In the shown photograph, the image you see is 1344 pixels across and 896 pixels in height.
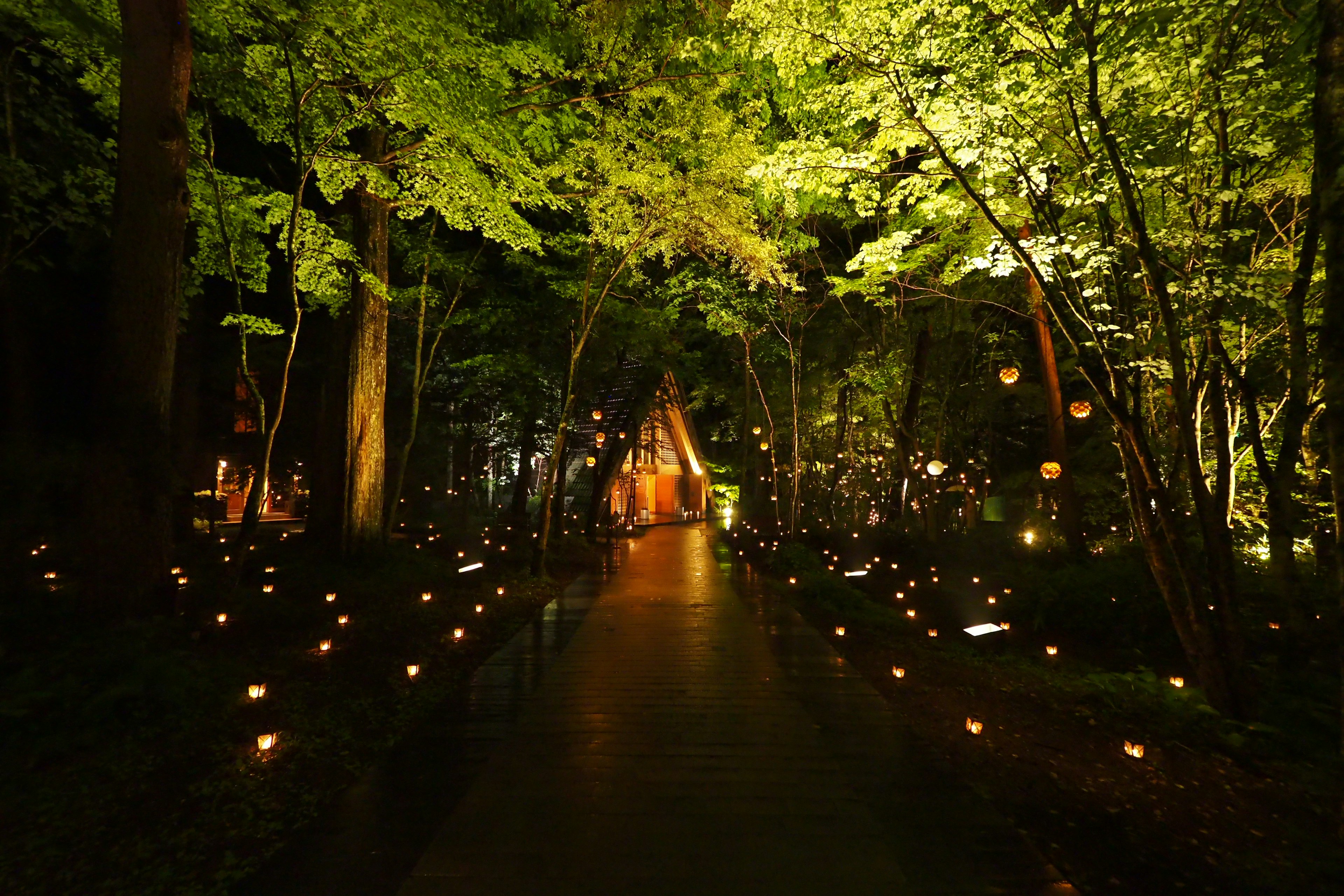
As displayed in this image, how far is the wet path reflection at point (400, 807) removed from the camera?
3045 mm

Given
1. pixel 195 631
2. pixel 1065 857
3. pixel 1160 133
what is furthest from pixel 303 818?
pixel 1160 133

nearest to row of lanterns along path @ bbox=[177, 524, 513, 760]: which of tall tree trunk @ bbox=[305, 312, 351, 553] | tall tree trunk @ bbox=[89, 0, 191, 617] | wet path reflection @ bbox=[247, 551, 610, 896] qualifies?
tall tree trunk @ bbox=[89, 0, 191, 617]

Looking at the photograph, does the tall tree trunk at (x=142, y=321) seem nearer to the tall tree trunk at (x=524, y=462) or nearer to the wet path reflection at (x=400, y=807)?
the wet path reflection at (x=400, y=807)

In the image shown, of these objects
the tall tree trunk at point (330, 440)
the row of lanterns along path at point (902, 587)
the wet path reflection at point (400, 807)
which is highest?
the tall tree trunk at point (330, 440)

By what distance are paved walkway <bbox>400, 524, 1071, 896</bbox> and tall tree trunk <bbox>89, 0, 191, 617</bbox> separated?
375cm

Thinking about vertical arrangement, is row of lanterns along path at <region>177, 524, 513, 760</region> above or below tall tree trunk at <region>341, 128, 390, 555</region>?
below

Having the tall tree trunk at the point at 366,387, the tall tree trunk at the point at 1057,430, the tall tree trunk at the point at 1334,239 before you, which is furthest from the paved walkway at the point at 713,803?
the tall tree trunk at the point at 1057,430

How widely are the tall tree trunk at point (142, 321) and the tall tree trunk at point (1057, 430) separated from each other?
44.0ft

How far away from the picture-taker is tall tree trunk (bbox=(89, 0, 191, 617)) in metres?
5.60

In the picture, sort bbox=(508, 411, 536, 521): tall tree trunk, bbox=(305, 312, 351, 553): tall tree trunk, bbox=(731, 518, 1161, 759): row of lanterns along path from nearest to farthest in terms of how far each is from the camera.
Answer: bbox=(731, 518, 1161, 759): row of lanterns along path < bbox=(305, 312, 351, 553): tall tree trunk < bbox=(508, 411, 536, 521): tall tree trunk

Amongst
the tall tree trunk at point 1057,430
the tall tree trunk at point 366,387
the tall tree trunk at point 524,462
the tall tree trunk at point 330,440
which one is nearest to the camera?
the tall tree trunk at point 366,387

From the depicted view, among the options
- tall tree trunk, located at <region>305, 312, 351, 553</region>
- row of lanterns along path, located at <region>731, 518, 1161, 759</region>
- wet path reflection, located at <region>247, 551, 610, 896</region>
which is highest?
tall tree trunk, located at <region>305, 312, 351, 553</region>

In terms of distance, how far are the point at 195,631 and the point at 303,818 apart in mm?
3589

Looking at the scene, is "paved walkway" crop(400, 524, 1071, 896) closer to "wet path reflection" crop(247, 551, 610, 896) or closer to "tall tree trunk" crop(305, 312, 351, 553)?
"wet path reflection" crop(247, 551, 610, 896)
